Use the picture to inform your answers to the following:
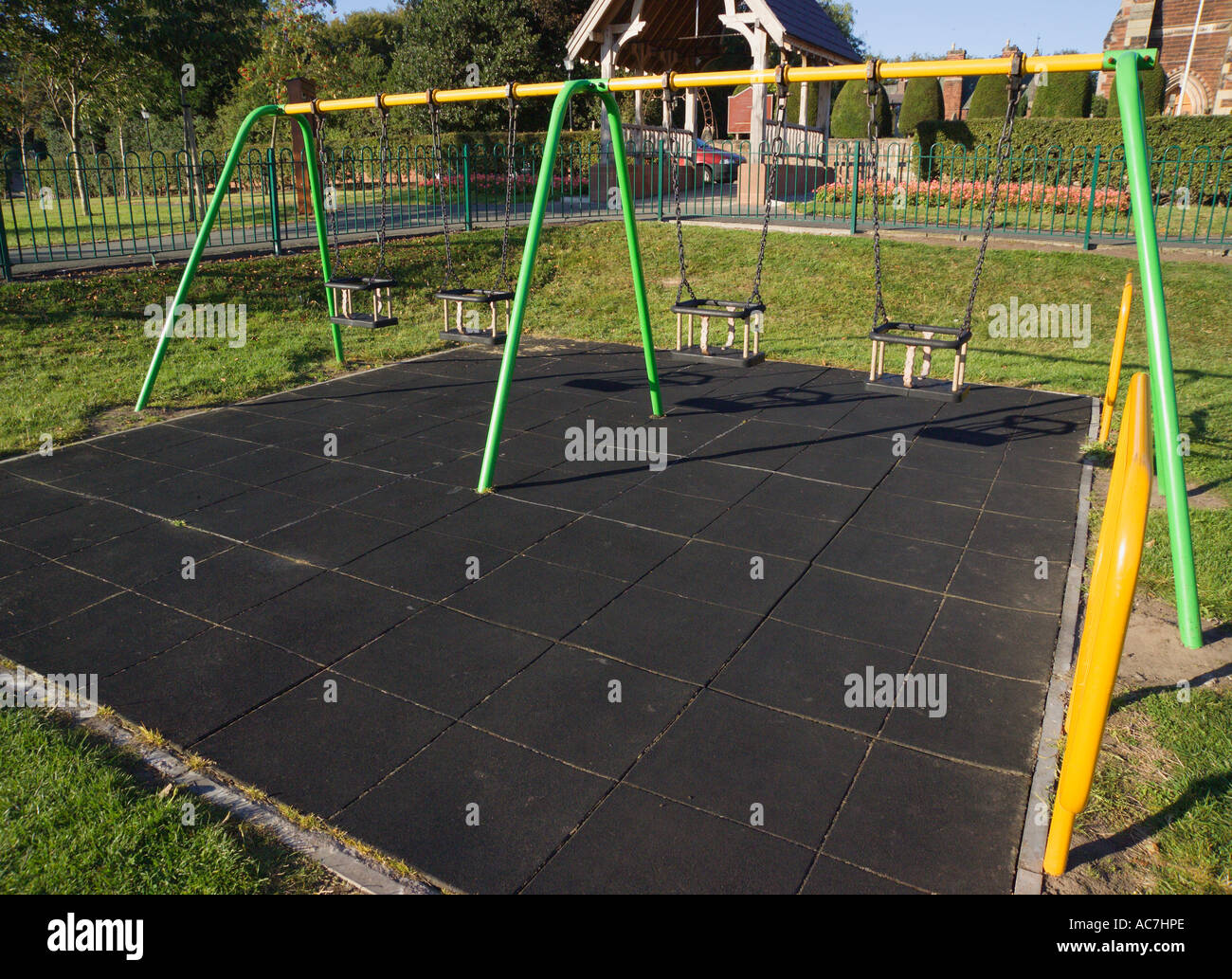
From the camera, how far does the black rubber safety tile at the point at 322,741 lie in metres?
3.07

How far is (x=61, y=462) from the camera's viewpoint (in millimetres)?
6332

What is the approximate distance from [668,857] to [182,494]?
4375 mm

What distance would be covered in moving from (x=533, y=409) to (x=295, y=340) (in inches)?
148

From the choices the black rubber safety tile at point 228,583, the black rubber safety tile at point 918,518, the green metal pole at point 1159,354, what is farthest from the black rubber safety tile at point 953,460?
the black rubber safety tile at point 228,583

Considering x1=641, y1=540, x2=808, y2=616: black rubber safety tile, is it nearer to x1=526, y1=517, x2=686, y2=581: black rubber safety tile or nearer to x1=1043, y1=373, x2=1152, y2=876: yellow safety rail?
x1=526, y1=517, x2=686, y2=581: black rubber safety tile

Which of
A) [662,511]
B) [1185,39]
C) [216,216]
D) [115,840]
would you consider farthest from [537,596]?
Answer: [1185,39]

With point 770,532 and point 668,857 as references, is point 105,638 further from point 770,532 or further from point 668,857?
point 770,532

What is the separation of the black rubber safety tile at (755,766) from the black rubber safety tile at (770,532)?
1566 millimetres
